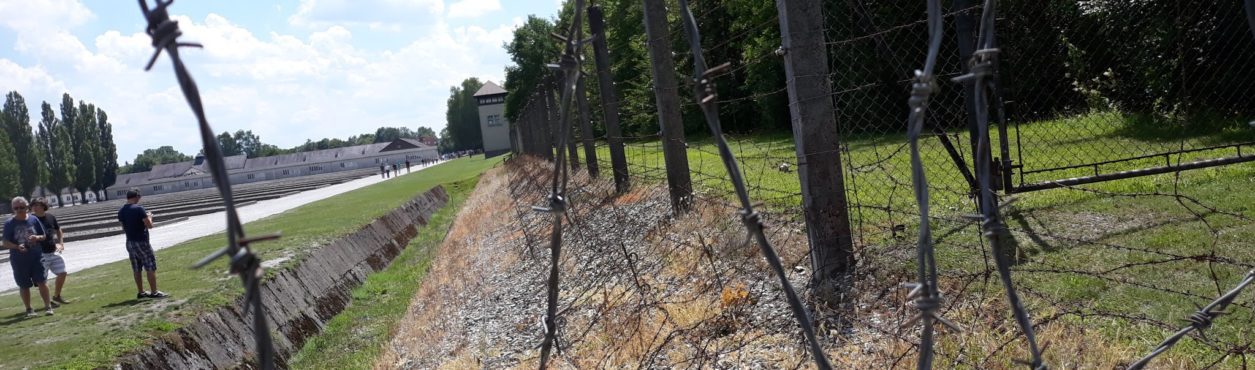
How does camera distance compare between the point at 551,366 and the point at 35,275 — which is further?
the point at 35,275

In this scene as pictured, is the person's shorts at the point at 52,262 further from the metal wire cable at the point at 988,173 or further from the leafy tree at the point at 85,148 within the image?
the leafy tree at the point at 85,148

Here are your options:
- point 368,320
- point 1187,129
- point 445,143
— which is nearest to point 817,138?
point 1187,129

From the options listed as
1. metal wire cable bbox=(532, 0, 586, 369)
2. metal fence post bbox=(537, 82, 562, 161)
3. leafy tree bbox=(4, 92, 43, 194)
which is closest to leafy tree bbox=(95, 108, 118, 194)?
leafy tree bbox=(4, 92, 43, 194)

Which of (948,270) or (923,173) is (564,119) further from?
(948,270)

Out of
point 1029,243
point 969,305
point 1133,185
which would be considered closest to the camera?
point 969,305

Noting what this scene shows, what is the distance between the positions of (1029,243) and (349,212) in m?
20.2

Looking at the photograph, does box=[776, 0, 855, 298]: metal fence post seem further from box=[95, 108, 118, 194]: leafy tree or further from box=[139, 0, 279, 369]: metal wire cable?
box=[95, 108, 118, 194]: leafy tree

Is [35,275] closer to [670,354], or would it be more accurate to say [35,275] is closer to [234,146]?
[670,354]

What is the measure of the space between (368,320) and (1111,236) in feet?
28.9

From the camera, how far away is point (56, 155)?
97.8m

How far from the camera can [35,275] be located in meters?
10.3

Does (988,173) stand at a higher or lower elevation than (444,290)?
higher

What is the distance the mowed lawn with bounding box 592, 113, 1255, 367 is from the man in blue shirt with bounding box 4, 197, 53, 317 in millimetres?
7624

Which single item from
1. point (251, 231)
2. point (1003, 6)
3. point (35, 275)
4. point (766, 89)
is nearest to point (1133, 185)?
point (1003, 6)
